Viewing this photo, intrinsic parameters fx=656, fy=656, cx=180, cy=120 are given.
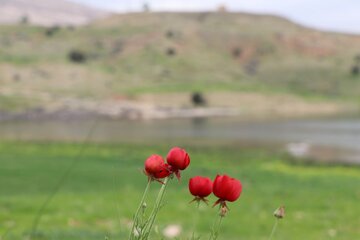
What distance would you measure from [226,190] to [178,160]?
0.23m

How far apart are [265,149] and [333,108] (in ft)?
178

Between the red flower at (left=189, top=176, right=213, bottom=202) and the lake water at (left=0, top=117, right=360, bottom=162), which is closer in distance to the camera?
the red flower at (left=189, top=176, right=213, bottom=202)

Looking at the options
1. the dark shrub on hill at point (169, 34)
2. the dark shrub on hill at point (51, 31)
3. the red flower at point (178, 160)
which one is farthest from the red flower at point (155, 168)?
the dark shrub on hill at point (51, 31)

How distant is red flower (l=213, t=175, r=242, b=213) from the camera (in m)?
2.59

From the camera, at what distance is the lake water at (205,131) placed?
5584 cm

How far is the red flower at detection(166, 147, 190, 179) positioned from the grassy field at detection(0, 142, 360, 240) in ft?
4.90

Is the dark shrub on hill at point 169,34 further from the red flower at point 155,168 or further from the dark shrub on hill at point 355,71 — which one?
the red flower at point 155,168

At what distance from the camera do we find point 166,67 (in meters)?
115

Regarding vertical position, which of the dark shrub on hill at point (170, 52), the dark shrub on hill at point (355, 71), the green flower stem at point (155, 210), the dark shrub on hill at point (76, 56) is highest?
the green flower stem at point (155, 210)

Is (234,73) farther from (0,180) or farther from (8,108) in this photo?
(0,180)

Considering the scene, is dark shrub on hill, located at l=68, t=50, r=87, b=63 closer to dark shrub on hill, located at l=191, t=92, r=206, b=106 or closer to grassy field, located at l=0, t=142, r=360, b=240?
dark shrub on hill, located at l=191, t=92, r=206, b=106

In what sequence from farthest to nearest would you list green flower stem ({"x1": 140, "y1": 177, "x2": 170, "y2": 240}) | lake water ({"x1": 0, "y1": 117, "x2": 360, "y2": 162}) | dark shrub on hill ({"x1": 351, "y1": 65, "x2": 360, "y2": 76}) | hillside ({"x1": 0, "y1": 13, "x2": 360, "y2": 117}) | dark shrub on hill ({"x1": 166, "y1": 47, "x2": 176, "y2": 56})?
dark shrub on hill ({"x1": 166, "y1": 47, "x2": 176, "y2": 56})
dark shrub on hill ({"x1": 351, "y1": 65, "x2": 360, "y2": 76})
hillside ({"x1": 0, "y1": 13, "x2": 360, "y2": 117})
lake water ({"x1": 0, "y1": 117, "x2": 360, "y2": 162})
green flower stem ({"x1": 140, "y1": 177, "x2": 170, "y2": 240})

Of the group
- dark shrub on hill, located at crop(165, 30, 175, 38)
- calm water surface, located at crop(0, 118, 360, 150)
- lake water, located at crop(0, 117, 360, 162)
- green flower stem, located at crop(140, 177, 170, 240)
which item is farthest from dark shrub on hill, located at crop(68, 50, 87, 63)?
green flower stem, located at crop(140, 177, 170, 240)

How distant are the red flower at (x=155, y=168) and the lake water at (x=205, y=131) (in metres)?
41.9
